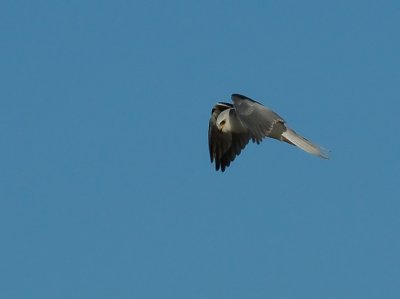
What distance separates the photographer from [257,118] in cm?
2455

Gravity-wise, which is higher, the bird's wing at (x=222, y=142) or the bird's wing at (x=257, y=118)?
the bird's wing at (x=222, y=142)

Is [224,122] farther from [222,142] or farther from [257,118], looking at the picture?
[257,118]

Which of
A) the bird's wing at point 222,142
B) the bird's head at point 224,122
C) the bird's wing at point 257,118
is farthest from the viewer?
the bird's head at point 224,122

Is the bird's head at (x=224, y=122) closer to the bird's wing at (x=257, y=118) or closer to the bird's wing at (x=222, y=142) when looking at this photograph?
the bird's wing at (x=222, y=142)

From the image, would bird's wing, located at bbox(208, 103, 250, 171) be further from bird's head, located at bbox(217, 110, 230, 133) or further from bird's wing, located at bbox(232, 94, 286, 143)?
bird's wing, located at bbox(232, 94, 286, 143)

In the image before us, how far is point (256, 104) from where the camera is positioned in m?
25.1

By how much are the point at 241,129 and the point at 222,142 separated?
1091 millimetres

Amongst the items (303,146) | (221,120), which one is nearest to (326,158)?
(303,146)

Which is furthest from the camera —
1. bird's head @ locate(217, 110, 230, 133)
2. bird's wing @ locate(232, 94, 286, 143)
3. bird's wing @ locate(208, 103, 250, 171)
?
bird's head @ locate(217, 110, 230, 133)

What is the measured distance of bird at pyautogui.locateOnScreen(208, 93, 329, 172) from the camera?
24422 mm

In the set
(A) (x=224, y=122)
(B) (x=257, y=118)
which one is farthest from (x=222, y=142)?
(B) (x=257, y=118)

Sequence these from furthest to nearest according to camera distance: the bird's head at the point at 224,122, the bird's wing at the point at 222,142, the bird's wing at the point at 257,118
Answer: the bird's head at the point at 224,122
the bird's wing at the point at 222,142
the bird's wing at the point at 257,118

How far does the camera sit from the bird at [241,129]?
24422mm

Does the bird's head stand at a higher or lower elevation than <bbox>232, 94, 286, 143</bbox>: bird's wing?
higher
